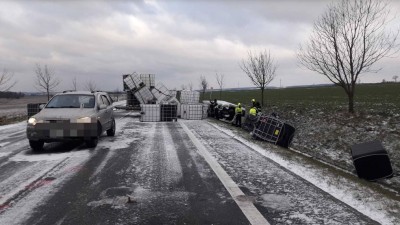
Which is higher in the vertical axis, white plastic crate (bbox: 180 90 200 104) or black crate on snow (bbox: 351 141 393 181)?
white plastic crate (bbox: 180 90 200 104)

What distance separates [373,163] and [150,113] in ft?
53.3

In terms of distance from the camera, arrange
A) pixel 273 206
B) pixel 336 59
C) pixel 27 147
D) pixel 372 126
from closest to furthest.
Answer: pixel 273 206
pixel 27 147
pixel 372 126
pixel 336 59

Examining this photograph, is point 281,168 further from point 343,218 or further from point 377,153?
point 343,218

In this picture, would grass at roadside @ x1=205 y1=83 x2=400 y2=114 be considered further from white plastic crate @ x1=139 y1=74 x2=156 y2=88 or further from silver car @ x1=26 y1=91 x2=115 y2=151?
silver car @ x1=26 y1=91 x2=115 y2=151

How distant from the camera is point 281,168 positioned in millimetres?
8719

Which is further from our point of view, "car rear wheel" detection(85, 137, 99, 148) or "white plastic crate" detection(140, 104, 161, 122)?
"white plastic crate" detection(140, 104, 161, 122)

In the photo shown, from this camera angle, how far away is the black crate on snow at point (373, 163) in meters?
8.63

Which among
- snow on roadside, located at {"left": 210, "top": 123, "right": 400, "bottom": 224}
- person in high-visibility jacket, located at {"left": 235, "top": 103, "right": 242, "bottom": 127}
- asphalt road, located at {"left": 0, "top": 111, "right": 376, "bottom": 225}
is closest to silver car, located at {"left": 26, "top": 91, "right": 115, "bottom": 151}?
asphalt road, located at {"left": 0, "top": 111, "right": 376, "bottom": 225}

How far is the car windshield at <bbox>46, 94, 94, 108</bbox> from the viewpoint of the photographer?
12054 mm

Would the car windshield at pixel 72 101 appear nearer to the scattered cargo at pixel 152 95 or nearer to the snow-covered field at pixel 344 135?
the snow-covered field at pixel 344 135

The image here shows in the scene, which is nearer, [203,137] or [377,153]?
[377,153]

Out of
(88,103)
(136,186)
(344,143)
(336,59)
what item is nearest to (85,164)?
(136,186)

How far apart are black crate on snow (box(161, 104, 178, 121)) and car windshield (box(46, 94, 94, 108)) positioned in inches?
436

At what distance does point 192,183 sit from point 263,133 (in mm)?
8022
